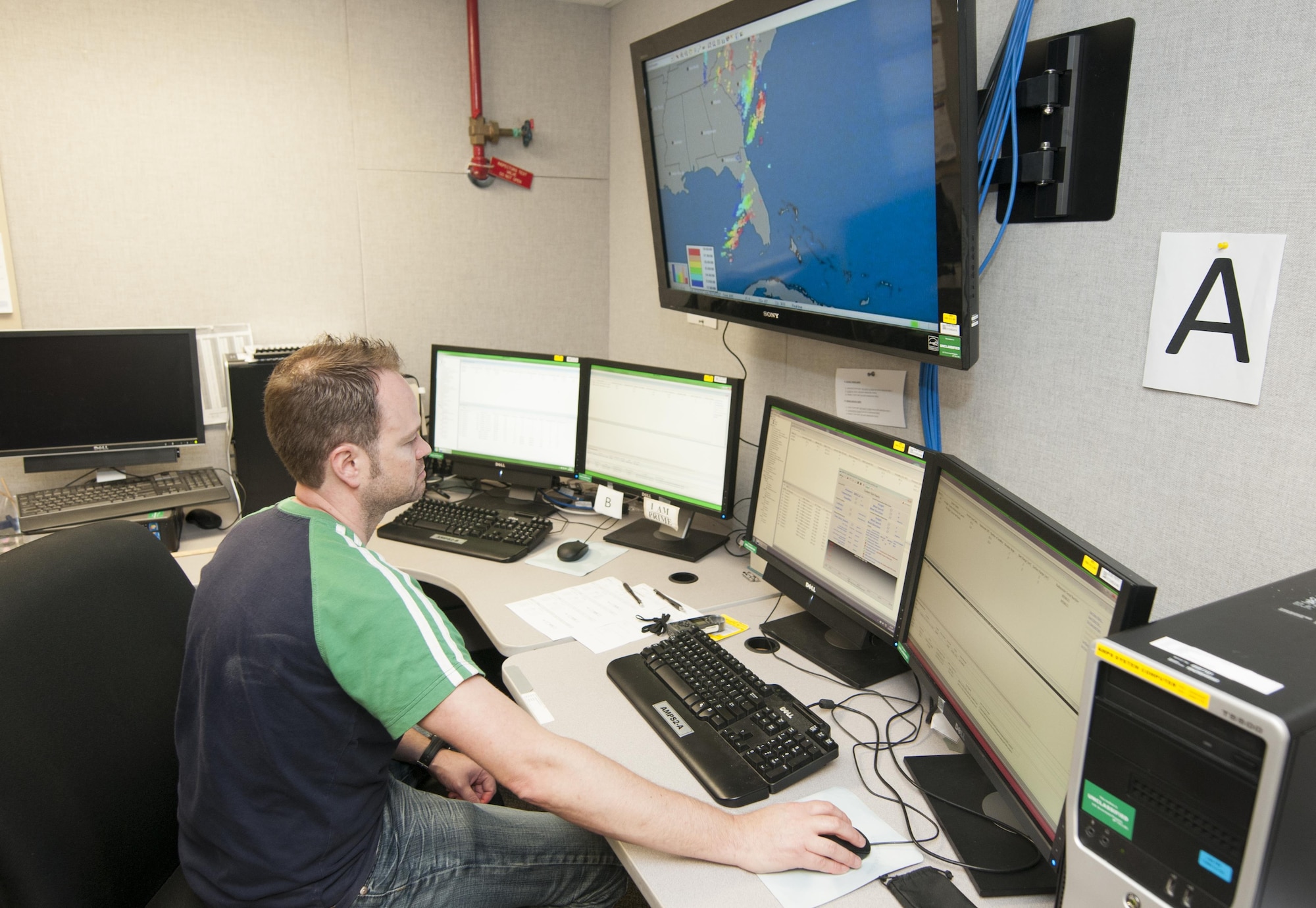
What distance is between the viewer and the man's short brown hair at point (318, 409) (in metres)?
1.21

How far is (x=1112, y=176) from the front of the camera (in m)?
1.22

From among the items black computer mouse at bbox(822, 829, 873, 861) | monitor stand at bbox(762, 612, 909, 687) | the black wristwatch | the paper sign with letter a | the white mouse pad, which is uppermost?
the paper sign with letter a

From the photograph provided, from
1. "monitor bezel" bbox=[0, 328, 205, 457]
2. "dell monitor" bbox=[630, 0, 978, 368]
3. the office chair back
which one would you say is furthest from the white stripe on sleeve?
"monitor bezel" bbox=[0, 328, 205, 457]

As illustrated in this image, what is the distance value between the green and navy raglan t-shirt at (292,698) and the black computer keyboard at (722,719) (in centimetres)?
37

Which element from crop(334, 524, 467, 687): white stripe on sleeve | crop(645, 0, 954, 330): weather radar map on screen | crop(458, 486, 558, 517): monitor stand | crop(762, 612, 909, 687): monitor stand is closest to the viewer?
crop(334, 524, 467, 687): white stripe on sleeve

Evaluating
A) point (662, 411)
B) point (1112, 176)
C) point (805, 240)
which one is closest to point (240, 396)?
point (662, 411)

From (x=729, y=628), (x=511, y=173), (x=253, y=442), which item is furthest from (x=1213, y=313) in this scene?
(x=253, y=442)

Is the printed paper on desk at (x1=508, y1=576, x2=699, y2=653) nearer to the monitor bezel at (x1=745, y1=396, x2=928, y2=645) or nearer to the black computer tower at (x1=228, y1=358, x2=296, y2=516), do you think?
the monitor bezel at (x1=745, y1=396, x2=928, y2=645)

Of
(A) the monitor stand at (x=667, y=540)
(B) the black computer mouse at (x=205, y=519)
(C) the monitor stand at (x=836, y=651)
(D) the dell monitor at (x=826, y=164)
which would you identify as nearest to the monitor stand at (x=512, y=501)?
(A) the monitor stand at (x=667, y=540)

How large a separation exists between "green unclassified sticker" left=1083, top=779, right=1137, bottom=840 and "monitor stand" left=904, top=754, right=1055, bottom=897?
382 mm

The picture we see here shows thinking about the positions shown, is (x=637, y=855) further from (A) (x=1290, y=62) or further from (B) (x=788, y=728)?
(A) (x=1290, y=62)

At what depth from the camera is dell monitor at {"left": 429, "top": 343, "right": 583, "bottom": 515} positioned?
7.43ft

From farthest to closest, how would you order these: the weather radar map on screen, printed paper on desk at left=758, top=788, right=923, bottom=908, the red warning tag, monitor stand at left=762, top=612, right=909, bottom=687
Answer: the red warning tag
monitor stand at left=762, top=612, right=909, bottom=687
the weather radar map on screen
printed paper on desk at left=758, top=788, right=923, bottom=908

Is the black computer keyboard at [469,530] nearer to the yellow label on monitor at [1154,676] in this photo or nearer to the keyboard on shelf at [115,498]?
the keyboard on shelf at [115,498]
